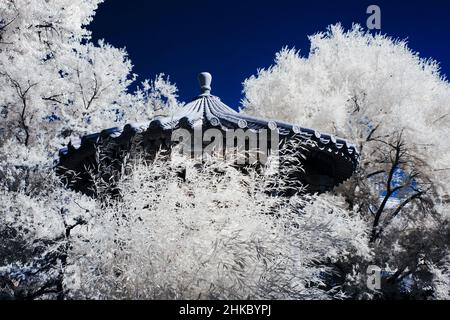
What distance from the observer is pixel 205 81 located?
575cm

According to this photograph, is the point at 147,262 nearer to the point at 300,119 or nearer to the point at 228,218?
the point at 228,218

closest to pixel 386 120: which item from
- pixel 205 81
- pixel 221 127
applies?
pixel 205 81

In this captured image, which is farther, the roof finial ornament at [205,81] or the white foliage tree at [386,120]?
the white foliage tree at [386,120]

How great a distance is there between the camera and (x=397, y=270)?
31.8 feet

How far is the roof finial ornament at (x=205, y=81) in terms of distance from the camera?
18.4 feet

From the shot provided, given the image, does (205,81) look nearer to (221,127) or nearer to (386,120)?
(221,127)

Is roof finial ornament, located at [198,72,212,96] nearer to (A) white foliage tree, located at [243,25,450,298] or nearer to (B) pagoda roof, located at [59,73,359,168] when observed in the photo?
(B) pagoda roof, located at [59,73,359,168]

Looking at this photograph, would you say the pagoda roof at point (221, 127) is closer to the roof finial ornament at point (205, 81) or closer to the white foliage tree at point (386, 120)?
the roof finial ornament at point (205, 81)

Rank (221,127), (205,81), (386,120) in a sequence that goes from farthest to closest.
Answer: (386,120)
(205,81)
(221,127)

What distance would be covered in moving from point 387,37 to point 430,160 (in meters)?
4.80

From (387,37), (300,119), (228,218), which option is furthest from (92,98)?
(228,218)

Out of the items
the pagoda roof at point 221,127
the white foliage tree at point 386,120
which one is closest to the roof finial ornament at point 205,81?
the pagoda roof at point 221,127

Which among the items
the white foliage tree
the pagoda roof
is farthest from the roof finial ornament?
the white foliage tree

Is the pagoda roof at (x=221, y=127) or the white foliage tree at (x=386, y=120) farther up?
the white foliage tree at (x=386, y=120)
